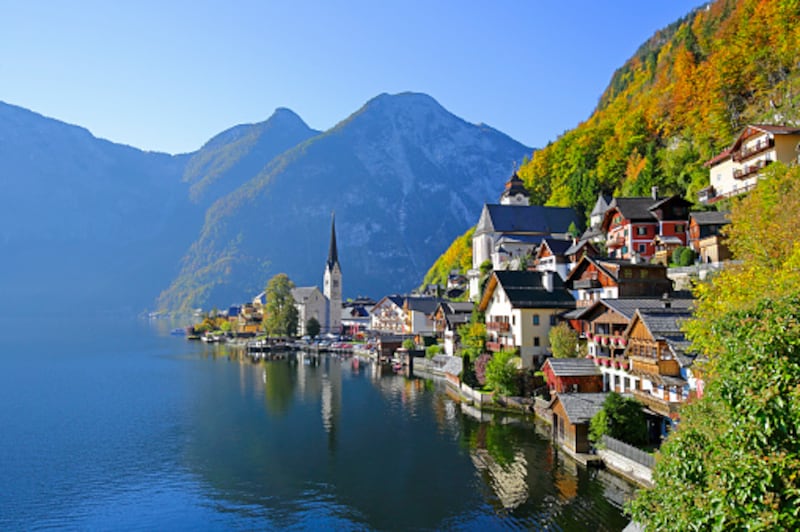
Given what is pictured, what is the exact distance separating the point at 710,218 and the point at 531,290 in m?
19.7

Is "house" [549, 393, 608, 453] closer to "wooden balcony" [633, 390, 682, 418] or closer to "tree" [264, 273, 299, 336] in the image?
"wooden balcony" [633, 390, 682, 418]

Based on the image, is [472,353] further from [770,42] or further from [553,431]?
[770,42]

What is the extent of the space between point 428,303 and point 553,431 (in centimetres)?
6841

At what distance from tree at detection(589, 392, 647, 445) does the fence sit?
756 millimetres

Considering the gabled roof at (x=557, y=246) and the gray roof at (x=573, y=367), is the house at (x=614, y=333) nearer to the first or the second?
the gray roof at (x=573, y=367)

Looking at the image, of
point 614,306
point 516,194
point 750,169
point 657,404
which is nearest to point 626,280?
point 614,306

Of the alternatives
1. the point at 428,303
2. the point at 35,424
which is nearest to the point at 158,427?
the point at 35,424

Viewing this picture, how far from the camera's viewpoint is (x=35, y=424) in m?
47.8

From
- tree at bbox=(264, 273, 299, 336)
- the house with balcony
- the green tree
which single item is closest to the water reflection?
the green tree

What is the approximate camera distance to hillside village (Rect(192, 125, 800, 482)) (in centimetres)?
3316

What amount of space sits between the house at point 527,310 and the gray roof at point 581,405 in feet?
47.6

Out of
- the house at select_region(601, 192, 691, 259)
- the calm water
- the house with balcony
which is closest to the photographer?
the calm water

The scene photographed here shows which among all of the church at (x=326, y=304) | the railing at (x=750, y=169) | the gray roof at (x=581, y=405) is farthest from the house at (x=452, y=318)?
the church at (x=326, y=304)

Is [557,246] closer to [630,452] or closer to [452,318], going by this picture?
[452,318]
